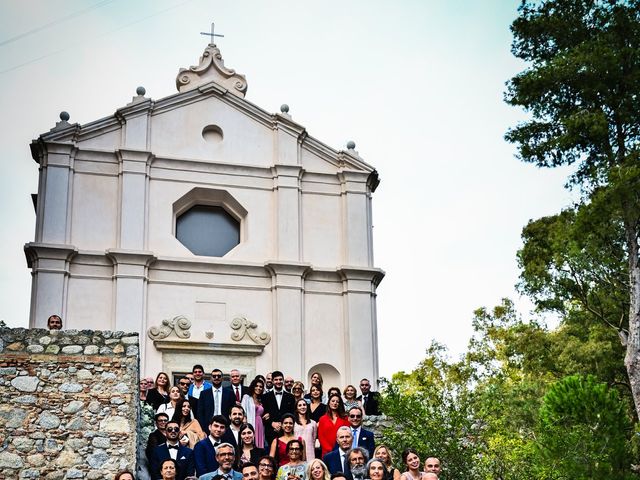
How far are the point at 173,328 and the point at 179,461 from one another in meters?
9.91

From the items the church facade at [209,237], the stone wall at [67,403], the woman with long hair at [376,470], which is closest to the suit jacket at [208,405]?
the stone wall at [67,403]

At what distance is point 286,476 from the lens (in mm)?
12250

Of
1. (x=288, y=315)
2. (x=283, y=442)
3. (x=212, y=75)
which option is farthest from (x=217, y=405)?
(x=212, y=75)

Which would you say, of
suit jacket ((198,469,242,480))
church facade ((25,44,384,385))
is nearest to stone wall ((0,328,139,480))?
suit jacket ((198,469,242,480))

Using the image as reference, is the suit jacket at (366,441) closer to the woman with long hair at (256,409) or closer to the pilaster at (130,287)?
the woman with long hair at (256,409)

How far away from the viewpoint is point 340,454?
1298 cm

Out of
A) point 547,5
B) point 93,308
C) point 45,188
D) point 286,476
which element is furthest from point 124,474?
point 547,5

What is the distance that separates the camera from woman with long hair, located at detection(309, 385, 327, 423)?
50.5 feet

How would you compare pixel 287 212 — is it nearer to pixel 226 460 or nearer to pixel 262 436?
pixel 262 436

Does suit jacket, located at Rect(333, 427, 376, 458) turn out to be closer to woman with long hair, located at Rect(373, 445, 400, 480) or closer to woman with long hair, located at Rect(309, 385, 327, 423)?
woman with long hair, located at Rect(309, 385, 327, 423)

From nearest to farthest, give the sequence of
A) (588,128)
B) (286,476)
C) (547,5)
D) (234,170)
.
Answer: (286,476) → (588,128) → (547,5) → (234,170)

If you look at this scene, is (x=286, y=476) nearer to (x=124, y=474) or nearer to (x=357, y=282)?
(x=124, y=474)

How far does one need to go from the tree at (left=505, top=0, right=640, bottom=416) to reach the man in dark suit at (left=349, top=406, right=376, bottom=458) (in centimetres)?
771

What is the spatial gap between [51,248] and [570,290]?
38.4 feet
